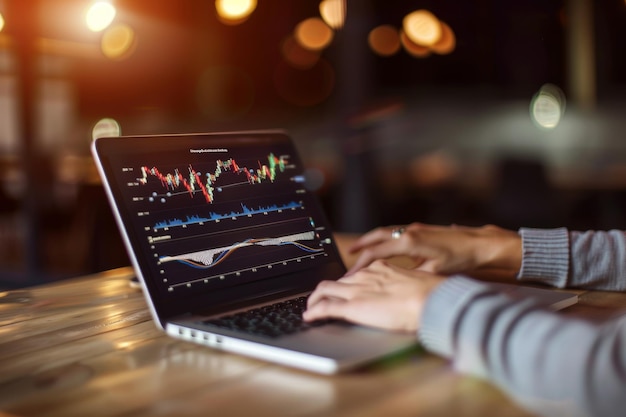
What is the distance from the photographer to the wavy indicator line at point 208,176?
0.92 meters

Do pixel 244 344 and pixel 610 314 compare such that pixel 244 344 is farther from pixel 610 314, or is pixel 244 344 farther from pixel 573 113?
pixel 573 113

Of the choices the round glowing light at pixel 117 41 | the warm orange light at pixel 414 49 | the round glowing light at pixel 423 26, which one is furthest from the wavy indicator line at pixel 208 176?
the warm orange light at pixel 414 49

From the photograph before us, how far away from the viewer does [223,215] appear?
96 cm

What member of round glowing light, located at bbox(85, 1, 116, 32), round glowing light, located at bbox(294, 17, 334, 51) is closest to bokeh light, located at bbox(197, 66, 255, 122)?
round glowing light, located at bbox(294, 17, 334, 51)

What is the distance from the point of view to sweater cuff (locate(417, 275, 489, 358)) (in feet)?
2.11

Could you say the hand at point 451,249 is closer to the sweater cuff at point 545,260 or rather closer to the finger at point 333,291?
the sweater cuff at point 545,260

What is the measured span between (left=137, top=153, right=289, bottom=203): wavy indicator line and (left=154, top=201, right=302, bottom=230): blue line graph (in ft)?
0.09

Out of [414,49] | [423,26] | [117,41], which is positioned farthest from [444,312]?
[414,49]

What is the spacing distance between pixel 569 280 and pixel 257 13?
492cm

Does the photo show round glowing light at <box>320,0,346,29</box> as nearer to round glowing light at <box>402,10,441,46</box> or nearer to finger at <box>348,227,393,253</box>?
round glowing light at <box>402,10,441,46</box>

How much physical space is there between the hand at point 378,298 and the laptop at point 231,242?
2 centimetres

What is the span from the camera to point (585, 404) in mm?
562

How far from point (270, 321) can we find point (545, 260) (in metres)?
0.51

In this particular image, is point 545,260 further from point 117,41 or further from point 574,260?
point 117,41
